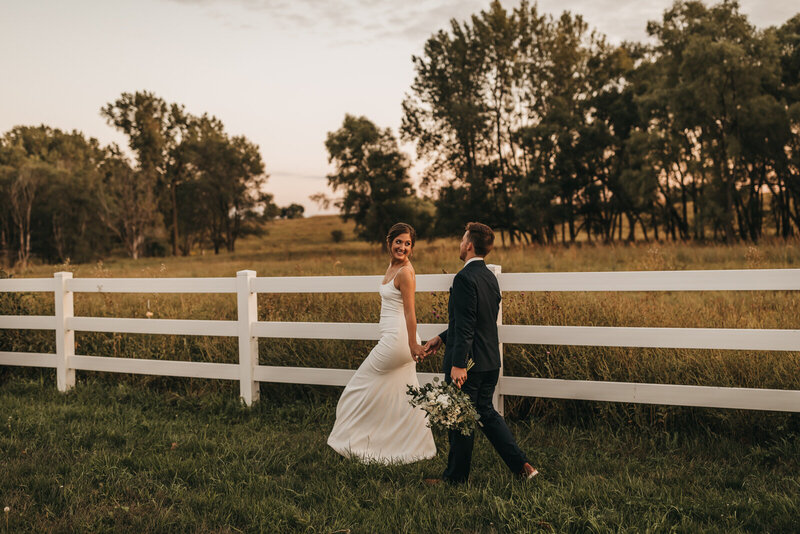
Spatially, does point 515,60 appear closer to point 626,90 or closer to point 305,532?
point 626,90

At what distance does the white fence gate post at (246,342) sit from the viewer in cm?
660

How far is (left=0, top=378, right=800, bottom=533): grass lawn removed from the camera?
3688 mm

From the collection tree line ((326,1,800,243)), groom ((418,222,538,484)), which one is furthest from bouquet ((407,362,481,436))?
tree line ((326,1,800,243))

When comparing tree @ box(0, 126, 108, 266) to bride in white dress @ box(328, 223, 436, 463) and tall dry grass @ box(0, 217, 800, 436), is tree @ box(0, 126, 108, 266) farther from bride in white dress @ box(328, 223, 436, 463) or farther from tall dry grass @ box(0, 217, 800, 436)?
bride in white dress @ box(328, 223, 436, 463)

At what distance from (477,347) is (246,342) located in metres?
3.28

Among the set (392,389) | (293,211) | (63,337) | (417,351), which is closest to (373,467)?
(392,389)

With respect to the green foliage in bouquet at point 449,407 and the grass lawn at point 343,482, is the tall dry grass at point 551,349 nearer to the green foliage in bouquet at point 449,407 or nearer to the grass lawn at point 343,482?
the grass lawn at point 343,482

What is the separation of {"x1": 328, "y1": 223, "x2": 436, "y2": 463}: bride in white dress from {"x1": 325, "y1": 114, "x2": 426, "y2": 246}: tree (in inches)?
1689

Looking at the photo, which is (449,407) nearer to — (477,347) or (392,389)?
(477,347)

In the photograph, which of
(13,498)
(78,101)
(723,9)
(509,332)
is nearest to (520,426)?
(509,332)

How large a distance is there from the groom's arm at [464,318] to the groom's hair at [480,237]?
26 centimetres

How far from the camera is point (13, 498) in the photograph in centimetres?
412

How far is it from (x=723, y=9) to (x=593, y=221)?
52.7ft

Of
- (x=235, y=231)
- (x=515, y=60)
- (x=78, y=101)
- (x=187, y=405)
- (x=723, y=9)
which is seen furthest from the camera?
(x=235, y=231)
